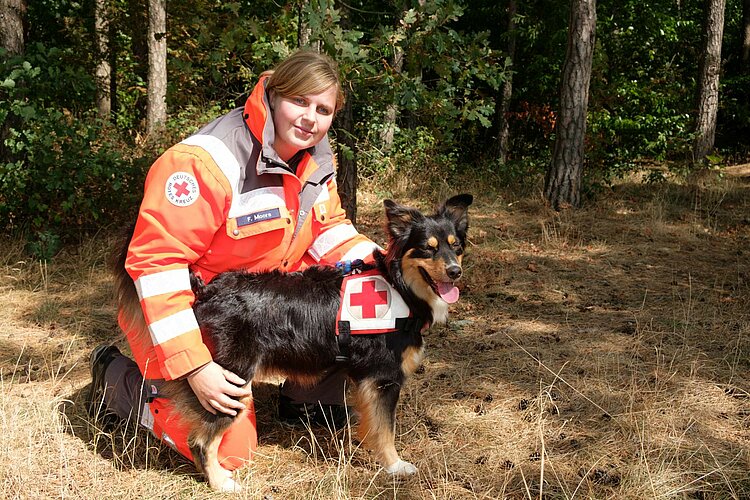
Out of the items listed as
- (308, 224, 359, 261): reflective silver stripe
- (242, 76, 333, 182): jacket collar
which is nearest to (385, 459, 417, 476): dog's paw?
(308, 224, 359, 261): reflective silver stripe

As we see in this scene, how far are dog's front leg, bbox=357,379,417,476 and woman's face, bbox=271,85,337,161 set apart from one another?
1267 millimetres

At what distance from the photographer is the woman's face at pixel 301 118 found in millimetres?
3008

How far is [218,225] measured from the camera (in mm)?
2910

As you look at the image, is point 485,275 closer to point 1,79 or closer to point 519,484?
point 519,484

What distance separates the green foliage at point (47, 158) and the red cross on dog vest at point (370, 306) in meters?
3.81

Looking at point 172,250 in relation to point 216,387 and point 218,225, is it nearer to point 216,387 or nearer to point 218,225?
point 218,225

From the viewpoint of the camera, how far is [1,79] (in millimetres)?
5895

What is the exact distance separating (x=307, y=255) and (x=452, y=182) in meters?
6.60

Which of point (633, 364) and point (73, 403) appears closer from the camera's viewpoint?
point (73, 403)

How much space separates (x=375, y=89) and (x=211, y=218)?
3146mm

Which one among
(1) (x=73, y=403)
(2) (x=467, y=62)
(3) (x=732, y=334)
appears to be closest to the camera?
(1) (x=73, y=403)

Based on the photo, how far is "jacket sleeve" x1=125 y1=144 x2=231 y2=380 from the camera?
271 centimetres

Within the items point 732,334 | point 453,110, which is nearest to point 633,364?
point 732,334

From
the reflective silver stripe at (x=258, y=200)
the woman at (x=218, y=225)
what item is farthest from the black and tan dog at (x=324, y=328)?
the reflective silver stripe at (x=258, y=200)
